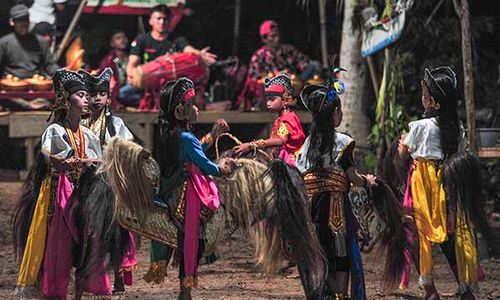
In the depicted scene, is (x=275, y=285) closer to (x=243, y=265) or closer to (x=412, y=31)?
(x=243, y=265)

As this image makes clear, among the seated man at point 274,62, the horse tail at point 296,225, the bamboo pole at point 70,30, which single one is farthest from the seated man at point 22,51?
the horse tail at point 296,225

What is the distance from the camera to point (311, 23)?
687 inches

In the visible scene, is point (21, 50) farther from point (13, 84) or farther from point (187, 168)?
point (187, 168)

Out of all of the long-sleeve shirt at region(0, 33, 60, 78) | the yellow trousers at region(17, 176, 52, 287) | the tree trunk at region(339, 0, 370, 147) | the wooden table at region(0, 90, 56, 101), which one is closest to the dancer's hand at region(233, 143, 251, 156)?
the yellow trousers at region(17, 176, 52, 287)

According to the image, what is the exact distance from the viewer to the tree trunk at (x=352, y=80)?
552 inches

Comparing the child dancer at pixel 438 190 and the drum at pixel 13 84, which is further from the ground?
the drum at pixel 13 84

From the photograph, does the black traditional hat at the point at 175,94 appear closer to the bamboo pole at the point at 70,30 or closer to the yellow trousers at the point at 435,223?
the yellow trousers at the point at 435,223

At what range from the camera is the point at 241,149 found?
8.94 meters

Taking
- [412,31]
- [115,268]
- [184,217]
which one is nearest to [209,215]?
[184,217]

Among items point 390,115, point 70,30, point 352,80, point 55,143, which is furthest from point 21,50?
point 55,143

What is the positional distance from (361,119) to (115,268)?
249 inches

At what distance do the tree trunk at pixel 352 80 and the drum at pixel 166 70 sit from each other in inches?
70.6

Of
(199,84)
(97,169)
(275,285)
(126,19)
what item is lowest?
(275,285)

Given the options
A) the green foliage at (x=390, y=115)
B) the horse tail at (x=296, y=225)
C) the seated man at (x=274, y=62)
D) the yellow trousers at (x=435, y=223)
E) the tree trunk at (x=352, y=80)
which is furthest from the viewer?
the seated man at (x=274, y=62)
